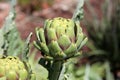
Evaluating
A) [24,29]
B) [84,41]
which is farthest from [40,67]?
[24,29]

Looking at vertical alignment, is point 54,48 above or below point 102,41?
above

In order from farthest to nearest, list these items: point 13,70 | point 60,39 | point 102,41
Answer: point 102,41 → point 60,39 → point 13,70

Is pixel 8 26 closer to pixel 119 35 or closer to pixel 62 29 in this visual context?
pixel 62 29

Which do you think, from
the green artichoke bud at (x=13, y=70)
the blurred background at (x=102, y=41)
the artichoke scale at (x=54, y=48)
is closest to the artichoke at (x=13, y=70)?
the green artichoke bud at (x=13, y=70)

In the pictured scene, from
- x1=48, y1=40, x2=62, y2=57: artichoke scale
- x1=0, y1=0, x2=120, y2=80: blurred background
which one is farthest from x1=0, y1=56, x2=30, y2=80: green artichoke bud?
x1=0, y1=0, x2=120, y2=80: blurred background

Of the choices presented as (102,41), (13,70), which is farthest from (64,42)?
(102,41)

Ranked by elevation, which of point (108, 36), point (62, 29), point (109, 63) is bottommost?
point (109, 63)

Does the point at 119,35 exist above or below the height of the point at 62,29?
below

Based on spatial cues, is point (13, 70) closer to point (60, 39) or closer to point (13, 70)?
point (13, 70)
